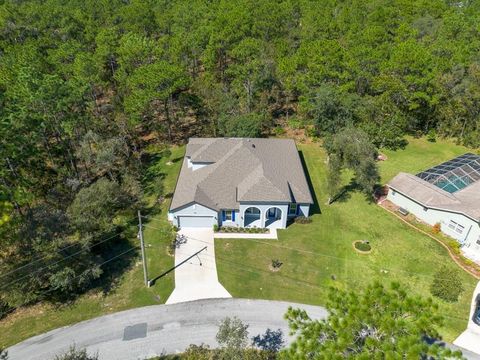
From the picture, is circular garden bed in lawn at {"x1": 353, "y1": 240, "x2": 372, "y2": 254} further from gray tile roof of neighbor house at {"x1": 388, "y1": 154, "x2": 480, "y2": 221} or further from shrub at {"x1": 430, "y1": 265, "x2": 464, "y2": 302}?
gray tile roof of neighbor house at {"x1": 388, "y1": 154, "x2": 480, "y2": 221}

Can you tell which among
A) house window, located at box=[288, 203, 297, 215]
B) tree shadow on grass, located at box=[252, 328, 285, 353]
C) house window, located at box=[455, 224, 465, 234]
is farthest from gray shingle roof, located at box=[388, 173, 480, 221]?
tree shadow on grass, located at box=[252, 328, 285, 353]

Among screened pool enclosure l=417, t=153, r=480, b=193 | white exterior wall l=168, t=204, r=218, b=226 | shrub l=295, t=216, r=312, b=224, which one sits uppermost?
screened pool enclosure l=417, t=153, r=480, b=193

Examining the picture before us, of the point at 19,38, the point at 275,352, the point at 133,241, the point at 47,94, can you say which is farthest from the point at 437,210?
the point at 19,38

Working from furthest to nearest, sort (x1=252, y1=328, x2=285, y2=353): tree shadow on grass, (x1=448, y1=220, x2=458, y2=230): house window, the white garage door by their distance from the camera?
the white garage door → (x1=448, y1=220, x2=458, y2=230): house window → (x1=252, y1=328, x2=285, y2=353): tree shadow on grass

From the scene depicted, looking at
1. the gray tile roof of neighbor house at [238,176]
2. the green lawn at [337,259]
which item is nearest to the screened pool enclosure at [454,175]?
the green lawn at [337,259]

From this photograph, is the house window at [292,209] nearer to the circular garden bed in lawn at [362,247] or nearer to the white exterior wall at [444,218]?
the circular garden bed in lawn at [362,247]

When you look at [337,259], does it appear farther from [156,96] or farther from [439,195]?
[156,96]

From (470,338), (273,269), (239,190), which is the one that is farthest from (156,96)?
(470,338)

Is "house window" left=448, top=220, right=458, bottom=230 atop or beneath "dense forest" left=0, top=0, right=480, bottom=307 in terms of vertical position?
beneath
